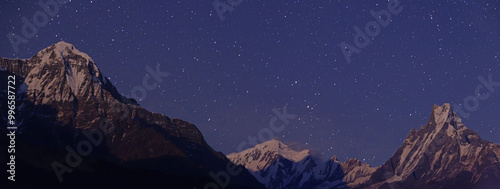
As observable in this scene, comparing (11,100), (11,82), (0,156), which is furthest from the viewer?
(0,156)

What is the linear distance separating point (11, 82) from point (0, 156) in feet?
292

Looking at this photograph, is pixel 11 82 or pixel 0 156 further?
pixel 0 156

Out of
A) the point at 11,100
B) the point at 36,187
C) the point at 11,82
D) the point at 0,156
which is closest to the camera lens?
the point at 11,82

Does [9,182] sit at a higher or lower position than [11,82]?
higher

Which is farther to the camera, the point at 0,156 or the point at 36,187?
the point at 36,187

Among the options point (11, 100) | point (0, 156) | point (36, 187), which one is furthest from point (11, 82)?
point (36, 187)

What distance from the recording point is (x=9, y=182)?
606 ft

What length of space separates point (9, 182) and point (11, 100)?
8198 cm

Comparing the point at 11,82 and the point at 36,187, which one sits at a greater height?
the point at 36,187

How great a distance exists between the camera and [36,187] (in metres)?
196

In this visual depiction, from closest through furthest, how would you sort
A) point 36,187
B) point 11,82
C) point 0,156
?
point 11,82 < point 0,156 < point 36,187

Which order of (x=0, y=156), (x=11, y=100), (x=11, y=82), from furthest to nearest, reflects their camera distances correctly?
(x=0, y=156), (x=11, y=100), (x=11, y=82)

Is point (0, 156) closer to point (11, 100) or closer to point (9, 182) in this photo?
point (9, 182)

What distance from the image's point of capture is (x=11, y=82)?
341ft
